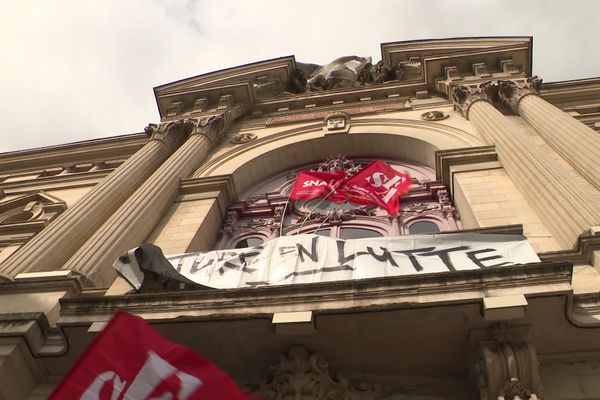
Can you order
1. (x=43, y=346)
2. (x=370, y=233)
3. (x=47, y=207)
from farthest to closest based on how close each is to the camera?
(x=47, y=207) → (x=370, y=233) → (x=43, y=346)

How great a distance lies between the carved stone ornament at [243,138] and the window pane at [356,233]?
21.0ft

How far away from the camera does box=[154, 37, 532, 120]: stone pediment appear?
18.2m

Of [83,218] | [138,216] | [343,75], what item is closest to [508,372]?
[138,216]

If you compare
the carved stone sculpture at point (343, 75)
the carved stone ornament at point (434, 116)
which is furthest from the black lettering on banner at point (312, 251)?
the carved stone sculpture at point (343, 75)

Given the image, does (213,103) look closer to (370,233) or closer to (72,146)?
(72,146)

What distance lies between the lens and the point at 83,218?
10523mm

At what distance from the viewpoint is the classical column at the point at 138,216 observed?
8.70 m

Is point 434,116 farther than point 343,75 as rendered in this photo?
No

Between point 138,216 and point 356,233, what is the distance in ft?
16.4

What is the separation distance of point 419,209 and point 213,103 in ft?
34.8

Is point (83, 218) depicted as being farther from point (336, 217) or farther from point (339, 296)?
point (339, 296)

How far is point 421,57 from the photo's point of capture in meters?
20.3

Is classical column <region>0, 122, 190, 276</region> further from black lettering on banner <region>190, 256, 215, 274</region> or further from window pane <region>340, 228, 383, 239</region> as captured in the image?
window pane <region>340, 228, 383, 239</region>

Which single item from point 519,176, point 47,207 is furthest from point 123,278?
point 47,207
